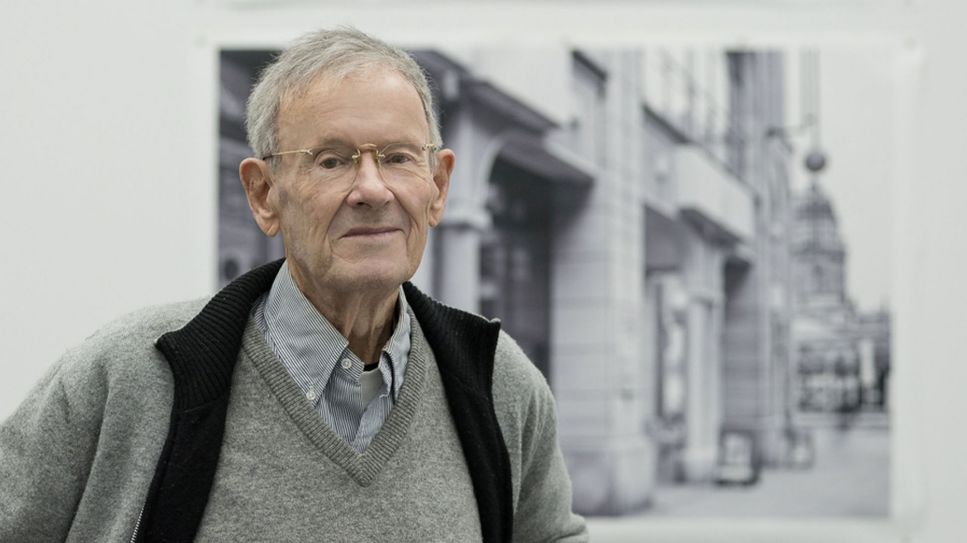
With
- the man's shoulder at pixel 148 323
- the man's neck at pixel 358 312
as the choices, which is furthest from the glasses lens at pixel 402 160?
the man's shoulder at pixel 148 323

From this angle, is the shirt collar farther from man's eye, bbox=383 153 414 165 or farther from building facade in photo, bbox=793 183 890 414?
building facade in photo, bbox=793 183 890 414

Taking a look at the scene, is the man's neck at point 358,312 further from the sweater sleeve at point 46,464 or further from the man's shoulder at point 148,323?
the sweater sleeve at point 46,464

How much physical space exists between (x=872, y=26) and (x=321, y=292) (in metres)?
1.68

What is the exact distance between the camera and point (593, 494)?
2.25 meters

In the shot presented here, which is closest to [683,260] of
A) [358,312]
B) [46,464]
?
[358,312]

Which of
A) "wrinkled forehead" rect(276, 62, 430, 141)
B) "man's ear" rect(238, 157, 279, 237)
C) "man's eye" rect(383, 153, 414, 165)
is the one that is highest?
"wrinkled forehead" rect(276, 62, 430, 141)

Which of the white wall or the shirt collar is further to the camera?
the white wall

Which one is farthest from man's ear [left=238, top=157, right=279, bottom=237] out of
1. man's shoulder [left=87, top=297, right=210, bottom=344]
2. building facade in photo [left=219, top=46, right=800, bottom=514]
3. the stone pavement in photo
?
the stone pavement in photo

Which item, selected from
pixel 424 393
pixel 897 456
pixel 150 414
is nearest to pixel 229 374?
pixel 150 414

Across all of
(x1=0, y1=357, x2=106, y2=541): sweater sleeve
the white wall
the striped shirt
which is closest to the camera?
(x1=0, y1=357, x2=106, y2=541): sweater sleeve

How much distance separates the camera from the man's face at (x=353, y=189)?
3.01 ft

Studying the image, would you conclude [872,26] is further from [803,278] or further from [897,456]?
[897,456]

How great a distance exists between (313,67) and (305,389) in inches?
11.5

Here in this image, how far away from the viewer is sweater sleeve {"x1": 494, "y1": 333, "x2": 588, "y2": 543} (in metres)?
1.07
